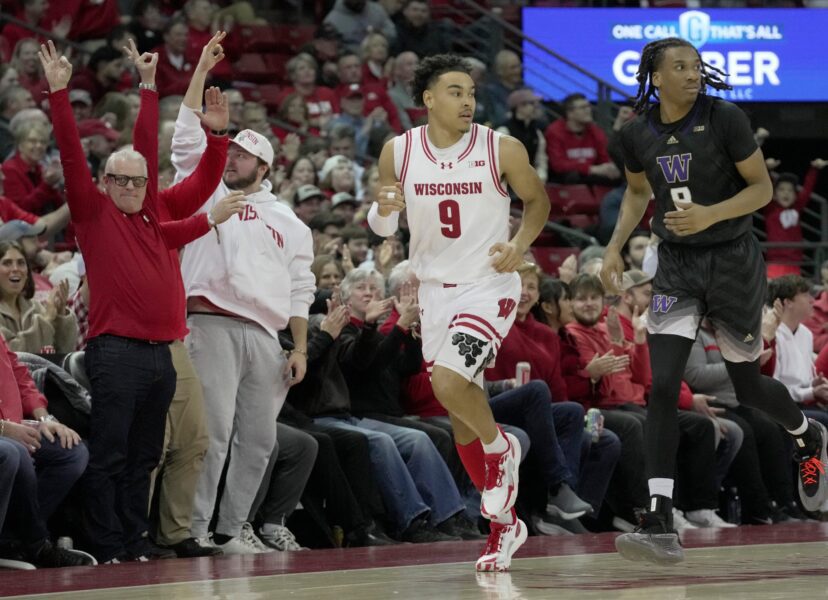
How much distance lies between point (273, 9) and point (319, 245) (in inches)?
281

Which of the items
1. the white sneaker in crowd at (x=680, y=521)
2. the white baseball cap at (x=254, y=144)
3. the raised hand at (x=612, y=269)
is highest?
the white baseball cap at (x=254, y=144)

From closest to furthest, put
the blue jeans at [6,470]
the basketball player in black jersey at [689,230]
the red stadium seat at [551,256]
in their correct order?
1. the basketball player in black jersey at [689,230]
2. the blue jeans at [6,470]
3. the red stadium seat at [551,256]

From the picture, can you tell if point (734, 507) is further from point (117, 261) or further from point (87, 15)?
point (87, 15)

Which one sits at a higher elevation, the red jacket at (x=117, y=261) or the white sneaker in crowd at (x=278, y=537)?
the red jacket at (x=117, y=261)

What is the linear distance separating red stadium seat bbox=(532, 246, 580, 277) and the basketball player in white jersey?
7.62 metres

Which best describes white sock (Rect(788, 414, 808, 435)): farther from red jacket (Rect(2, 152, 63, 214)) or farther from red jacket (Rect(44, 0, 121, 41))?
red jacket (Rect(44, 0, 121, 41))

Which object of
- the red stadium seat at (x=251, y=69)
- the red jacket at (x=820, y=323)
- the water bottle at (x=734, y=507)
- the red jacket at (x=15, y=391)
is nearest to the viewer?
the red jacket at (x=15, y=391)

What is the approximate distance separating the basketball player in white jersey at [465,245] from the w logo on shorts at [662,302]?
571 millimetres

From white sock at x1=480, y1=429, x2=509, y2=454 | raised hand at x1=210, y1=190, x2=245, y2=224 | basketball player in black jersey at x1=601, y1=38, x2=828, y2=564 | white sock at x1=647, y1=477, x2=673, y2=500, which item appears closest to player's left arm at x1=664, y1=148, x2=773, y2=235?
basketball player in black jersey at x1=601, y1=38, x2=828, y2=564

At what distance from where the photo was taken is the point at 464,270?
6.24 m

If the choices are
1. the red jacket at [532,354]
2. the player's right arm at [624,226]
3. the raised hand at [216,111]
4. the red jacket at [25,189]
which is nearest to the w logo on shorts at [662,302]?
the player's right arm at [624,226]

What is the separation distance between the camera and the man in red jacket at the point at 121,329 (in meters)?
6.94

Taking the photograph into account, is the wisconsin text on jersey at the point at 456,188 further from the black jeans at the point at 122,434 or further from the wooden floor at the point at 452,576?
the black jeans at the point at 122,434

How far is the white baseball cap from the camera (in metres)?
7.91
